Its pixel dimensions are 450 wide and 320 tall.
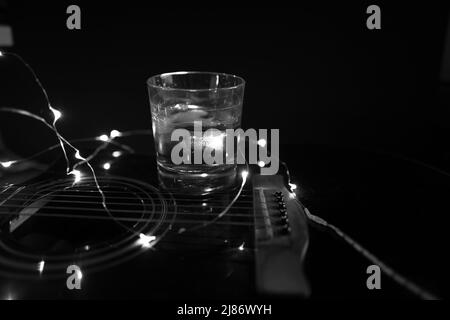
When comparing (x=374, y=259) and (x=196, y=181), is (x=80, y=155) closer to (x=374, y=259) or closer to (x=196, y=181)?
(x=196, y=181)

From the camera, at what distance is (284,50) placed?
2.78 feet

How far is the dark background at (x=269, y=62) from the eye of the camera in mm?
819

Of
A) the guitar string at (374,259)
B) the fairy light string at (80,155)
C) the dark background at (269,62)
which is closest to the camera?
the guitar string at (374,259)

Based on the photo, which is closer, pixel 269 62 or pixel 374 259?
pixel 374 259

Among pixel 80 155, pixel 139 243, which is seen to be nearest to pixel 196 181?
pixel 139 243

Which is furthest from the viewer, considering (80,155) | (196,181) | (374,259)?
(80,155)

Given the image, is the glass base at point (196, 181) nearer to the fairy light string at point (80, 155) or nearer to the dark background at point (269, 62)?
the fairy light string at point (80, 155)

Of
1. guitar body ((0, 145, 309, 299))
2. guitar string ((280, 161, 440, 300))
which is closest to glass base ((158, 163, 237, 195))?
guitar body ((0, 145, 309, 299))

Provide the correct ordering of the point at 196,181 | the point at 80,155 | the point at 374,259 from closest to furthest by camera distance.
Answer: the point at 374,259
the point at 196,181
the point at 80,155

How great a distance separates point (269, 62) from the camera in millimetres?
857

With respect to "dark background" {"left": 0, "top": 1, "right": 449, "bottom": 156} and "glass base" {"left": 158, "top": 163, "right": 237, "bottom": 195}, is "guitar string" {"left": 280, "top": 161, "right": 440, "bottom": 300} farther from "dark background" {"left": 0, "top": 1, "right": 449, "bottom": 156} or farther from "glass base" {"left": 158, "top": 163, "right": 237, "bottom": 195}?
"dark background" {"left": 0, "top": 1, "right": 449, "bottom": 156}

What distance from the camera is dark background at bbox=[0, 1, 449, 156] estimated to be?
82 centimetres

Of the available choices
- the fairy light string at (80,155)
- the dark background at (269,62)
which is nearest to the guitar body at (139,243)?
the fairy light string at (80,155)
